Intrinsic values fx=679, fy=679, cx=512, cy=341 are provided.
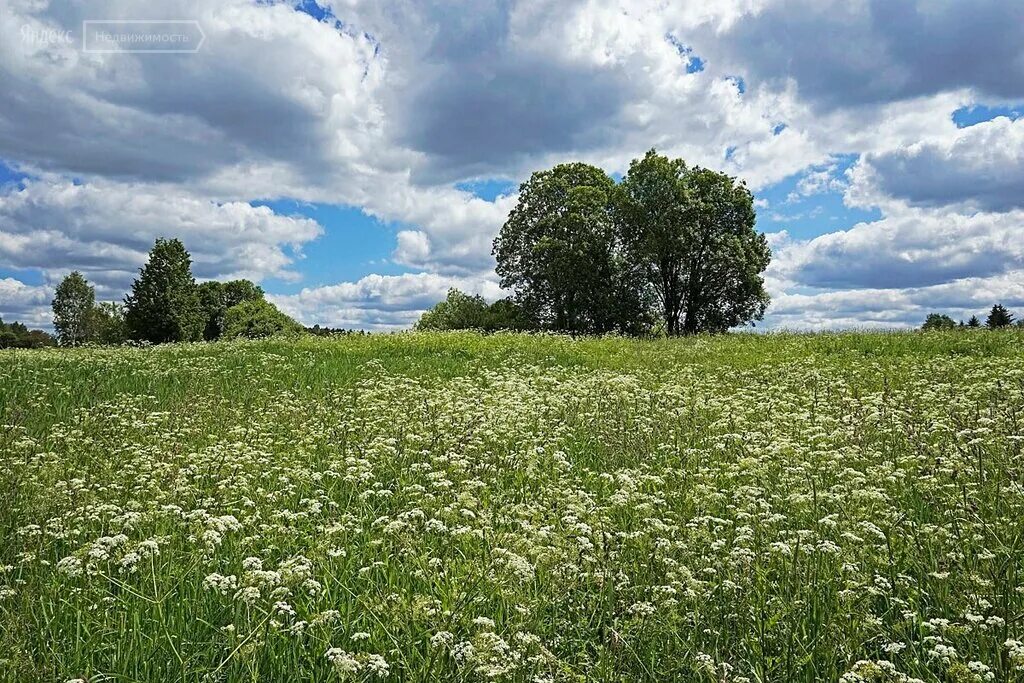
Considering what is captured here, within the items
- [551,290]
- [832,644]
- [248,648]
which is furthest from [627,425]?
[551,290]

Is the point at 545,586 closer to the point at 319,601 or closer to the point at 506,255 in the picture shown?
the point at 319,601

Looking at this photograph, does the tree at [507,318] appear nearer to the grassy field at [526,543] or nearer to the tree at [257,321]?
the tree at [257,321]

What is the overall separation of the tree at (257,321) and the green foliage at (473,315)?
20.1 m

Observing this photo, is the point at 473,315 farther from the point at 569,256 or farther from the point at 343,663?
the point at 343,663

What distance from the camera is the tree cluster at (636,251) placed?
4650cm

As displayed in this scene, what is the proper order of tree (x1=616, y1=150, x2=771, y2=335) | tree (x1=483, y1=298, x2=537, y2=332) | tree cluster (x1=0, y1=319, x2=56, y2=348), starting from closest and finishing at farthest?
tree (x1=616, y1=150, x2=771, y2=335) < tree (x1=483, y1=298, x2=537, y2=332) < tree cluster (x1=0, y1=319, x2=56, y2=348)

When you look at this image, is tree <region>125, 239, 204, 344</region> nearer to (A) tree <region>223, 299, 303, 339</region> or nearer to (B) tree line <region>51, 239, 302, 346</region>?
(B) tree line <region>51, 239, 302, 346</region>

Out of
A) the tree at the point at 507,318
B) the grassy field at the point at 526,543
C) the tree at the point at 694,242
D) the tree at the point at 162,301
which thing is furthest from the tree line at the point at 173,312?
the grassy field at the point at 526,543

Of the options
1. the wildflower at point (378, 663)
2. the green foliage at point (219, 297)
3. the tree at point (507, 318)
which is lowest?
the wildflower at point (378, 663)

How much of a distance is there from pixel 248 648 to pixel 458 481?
383 cm

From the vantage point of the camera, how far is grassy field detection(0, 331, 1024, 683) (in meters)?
4.12

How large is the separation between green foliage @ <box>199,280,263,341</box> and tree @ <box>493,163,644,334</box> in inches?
1892

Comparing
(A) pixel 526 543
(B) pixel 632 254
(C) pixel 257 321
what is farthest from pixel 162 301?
(A) pixel 526 543

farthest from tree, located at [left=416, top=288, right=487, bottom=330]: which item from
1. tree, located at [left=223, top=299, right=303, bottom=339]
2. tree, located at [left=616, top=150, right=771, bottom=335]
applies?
tree, located at [left=223, top=299, right=303, bottom=339]
